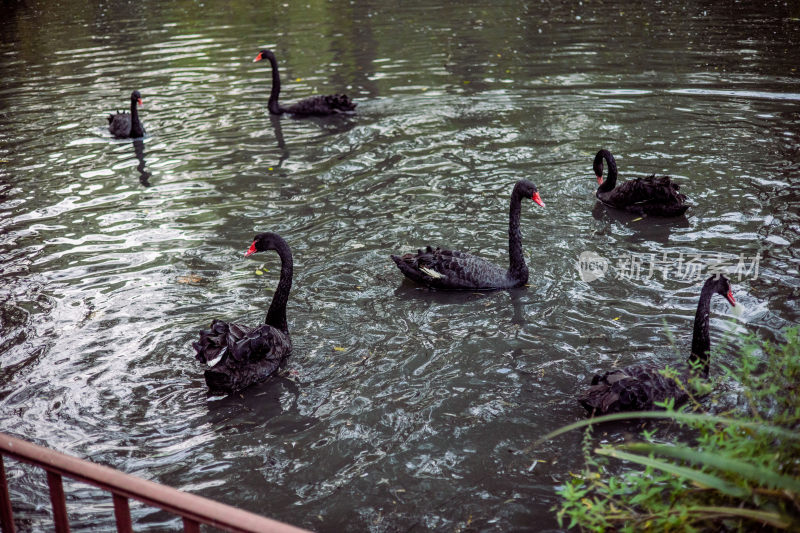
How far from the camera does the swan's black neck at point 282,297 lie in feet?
17.3

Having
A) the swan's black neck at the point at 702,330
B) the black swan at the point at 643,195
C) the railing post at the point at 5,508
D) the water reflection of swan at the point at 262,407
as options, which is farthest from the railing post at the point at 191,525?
the black swan at the point at 643,195

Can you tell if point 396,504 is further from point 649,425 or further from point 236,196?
point 236,196

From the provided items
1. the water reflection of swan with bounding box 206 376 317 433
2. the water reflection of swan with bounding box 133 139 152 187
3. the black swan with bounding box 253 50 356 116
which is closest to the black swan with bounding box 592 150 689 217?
the water reflection of swan with bounding box 206 376 317 433

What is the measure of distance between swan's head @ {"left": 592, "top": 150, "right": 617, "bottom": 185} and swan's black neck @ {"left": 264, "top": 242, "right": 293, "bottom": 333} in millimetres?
3737

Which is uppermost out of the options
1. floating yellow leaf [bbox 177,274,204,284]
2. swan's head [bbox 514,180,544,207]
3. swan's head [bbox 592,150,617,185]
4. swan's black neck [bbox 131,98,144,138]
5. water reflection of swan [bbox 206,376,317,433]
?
swan's black neck [bbox 131,98,144,138]

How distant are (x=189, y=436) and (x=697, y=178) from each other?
614 cm

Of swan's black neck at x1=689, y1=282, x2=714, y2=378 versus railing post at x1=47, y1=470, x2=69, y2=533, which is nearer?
railing post at x1=47, y1=470, x2=69, y2=533

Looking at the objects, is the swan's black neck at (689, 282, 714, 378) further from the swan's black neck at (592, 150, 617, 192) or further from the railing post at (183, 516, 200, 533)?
the railing post at (183, 516, 200, 533)

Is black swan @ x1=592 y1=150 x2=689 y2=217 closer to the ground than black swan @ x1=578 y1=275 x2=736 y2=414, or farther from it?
farther from it

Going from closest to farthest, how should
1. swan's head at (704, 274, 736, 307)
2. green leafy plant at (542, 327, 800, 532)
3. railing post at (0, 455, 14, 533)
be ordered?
green leafy plant at (542, 327, 800, 532) < railing post at (0, 455, 14, 533) < swan's head at (704, 274, 736, 307)

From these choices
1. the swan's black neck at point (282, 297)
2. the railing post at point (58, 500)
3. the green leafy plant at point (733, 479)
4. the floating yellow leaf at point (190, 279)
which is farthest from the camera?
the floating yellow leaf at point (190, 279)

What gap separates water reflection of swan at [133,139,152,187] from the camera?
9.00m

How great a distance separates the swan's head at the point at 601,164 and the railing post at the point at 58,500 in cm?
635

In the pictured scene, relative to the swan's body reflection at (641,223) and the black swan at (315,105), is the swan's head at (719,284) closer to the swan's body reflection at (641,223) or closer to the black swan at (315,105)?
the swan's body reflection at (641,223)
